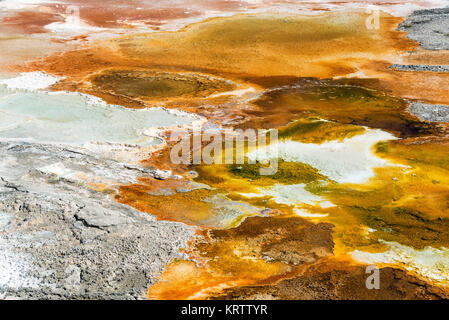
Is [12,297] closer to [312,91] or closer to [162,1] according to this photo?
[312,91]

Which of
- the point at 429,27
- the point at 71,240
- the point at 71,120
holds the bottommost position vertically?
the point at 71,240

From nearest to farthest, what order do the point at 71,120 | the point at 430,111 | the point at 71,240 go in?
the point at 71,240, the point at 71,120, the point at 430,111

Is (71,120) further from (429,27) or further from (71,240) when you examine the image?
(429,27)

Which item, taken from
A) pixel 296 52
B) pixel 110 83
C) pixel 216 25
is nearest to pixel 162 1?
pixel 216 25

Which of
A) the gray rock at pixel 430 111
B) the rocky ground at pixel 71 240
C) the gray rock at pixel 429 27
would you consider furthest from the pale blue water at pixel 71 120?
the gray rock at pixel 429 27

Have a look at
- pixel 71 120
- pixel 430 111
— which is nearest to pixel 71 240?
pixel 71 120

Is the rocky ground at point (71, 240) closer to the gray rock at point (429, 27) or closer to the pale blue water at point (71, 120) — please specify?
the pale blue water at point (71, 120)

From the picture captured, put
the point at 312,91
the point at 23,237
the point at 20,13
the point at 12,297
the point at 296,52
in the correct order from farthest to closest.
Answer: the point at 20,13 < the point at 296,52 < the point at 312,91 < the point at 23,237 < the point at 12,297

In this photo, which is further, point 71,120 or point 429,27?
point 429,27

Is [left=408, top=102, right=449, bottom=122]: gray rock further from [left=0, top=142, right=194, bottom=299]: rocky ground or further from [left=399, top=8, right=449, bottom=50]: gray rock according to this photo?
[left=0, top=142, right=194, bottom=299]: rocky ground
